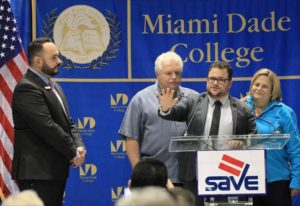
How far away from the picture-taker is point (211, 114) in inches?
187

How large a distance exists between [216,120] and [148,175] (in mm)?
1056

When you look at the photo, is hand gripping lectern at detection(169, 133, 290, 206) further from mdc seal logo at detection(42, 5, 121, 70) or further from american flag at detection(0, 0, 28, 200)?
mdc seal logo at detection(42, 5, 121, 70)

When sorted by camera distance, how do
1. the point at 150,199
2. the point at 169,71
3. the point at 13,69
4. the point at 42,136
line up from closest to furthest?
1. the point at 150,199
2. the point at 42,136
3. the point at 169,71
4. the point at 13,69

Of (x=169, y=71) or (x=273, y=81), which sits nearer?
(x=169, y=71)

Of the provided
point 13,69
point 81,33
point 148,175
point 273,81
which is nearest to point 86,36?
point 81,33

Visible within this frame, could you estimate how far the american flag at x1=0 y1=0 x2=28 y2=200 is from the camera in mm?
6582

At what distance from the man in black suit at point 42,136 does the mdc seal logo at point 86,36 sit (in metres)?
1.88

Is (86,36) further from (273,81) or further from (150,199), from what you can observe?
(150,199)

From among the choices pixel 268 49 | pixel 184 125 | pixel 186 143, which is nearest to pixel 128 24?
pixel 268 49

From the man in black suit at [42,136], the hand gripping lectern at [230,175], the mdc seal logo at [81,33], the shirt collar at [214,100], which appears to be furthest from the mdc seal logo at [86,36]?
the hand gripping lectern at [230,175]

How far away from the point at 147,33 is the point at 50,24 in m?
1.00

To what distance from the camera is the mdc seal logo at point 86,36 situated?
24.1ft

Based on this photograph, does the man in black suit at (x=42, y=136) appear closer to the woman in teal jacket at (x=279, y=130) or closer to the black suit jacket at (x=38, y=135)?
the black suit jacket at (x=38, y=135)

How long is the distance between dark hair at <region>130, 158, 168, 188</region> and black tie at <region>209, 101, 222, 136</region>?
0.91 meters
